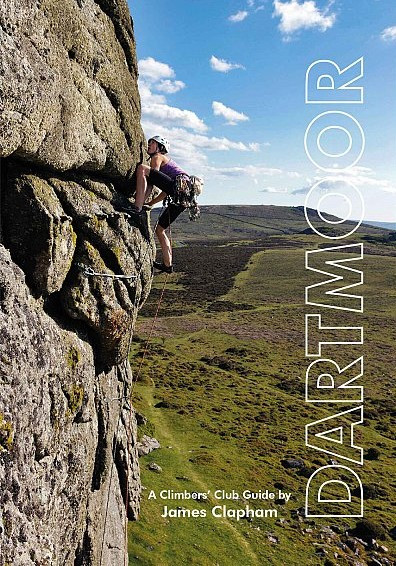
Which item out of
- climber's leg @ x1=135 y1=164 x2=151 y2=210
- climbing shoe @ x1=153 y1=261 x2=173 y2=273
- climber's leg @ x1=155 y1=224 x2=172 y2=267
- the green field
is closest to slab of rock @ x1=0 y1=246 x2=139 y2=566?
climbing shoe @ x1=153 y1=261 x2=173 y2=273

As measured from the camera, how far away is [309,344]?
106188 mm

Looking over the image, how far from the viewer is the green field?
107ft

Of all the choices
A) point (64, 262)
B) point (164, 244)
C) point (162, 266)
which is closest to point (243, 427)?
point (162, 266)

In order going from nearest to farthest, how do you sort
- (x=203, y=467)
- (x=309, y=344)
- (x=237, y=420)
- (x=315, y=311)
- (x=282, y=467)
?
Result: (x=203, y=467)
(x=282, y=467)
(x=237, y=420)
(x=309, y=344)
(x=315, y=311)

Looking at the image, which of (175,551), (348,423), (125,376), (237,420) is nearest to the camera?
(125,376)

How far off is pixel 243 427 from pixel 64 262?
51.6 m

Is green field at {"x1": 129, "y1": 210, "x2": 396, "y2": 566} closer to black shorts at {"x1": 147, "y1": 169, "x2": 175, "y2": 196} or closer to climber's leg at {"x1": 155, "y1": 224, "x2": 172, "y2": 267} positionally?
climber's leg at {"x1": 155, "y1": 224, "x2": 172, "y2": 267}

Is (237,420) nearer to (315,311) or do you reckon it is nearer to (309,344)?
(309,344)

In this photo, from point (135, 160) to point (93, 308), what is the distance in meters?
5.74

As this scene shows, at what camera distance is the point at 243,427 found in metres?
58.5

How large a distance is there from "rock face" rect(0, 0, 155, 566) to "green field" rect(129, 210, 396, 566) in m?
18.0

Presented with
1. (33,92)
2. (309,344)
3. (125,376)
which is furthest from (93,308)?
(309,344)

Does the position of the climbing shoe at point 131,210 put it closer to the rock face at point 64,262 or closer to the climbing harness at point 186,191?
the rock face at point 64,262

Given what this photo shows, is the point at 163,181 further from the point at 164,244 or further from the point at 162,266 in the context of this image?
the point at 162,266
